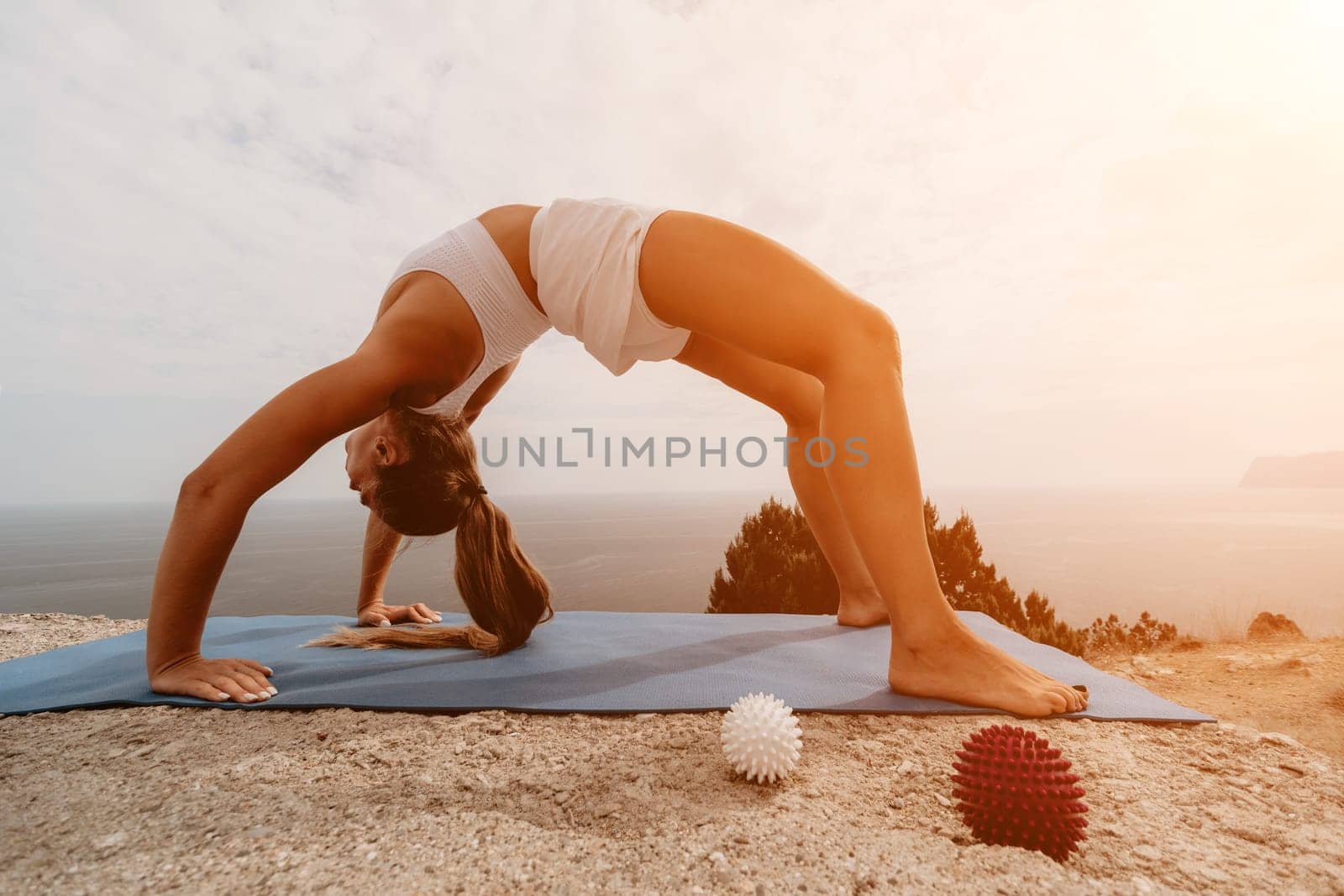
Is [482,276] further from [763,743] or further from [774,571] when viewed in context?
[774,571]

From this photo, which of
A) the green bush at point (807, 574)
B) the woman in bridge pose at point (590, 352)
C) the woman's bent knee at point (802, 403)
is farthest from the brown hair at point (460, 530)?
the green bush at point (807, 574)

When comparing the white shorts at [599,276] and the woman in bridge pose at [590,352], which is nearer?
the woman in bridge pose at [590,352]

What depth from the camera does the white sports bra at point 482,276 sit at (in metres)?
1.66

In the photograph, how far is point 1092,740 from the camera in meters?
1.23

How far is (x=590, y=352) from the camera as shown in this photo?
66.0 inches

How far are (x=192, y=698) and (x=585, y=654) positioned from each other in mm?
937

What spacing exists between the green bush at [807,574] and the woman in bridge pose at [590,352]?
182cm

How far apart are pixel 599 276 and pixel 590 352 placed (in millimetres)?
227

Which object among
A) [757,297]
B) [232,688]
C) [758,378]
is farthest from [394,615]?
[757,297]

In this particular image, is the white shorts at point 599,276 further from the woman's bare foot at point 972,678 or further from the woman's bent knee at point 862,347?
the woman's bare foot at point 972,678

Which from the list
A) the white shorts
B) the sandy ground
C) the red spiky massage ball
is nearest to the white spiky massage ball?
the sandy ground

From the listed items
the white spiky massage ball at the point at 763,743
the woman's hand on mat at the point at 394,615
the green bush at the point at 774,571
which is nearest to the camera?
the white spiky massage ball at the point at 763,743

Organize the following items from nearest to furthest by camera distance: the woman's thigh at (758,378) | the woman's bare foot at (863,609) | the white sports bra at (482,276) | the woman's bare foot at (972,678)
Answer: the woman's bare foot at (972,678) → the white sports bra at (482,276) → the woman's thigh at (758,378) → the woman's bare foot at (863,609)

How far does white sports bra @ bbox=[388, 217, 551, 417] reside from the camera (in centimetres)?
166
